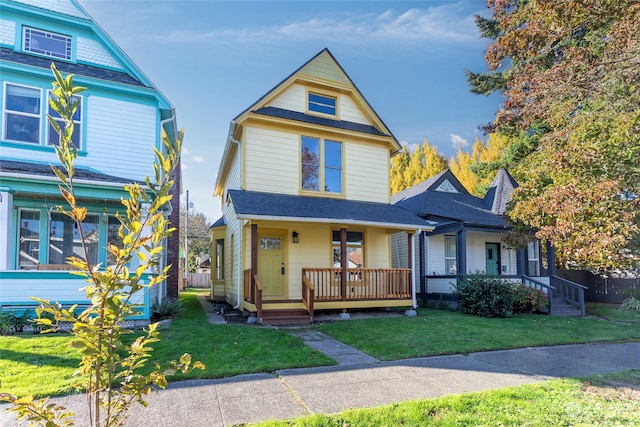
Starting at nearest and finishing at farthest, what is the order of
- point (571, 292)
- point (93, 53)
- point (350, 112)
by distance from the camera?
point (93, 53), point (350, 112), point (571, 292)

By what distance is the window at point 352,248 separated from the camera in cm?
1277

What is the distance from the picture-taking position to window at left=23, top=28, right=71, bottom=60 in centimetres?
1033

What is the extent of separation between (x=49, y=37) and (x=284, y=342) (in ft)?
35.8

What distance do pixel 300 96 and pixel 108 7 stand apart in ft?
20.4

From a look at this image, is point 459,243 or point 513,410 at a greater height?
point 459,243

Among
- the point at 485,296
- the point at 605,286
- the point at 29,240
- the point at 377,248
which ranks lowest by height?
the point at 605,286

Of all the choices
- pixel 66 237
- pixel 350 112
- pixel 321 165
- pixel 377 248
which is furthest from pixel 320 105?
pixel 66 237

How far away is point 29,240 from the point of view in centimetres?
983

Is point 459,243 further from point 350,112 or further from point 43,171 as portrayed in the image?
point 43,171

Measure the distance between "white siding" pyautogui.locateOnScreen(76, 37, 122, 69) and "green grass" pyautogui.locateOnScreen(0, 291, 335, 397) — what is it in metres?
7.70

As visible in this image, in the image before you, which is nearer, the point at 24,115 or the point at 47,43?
the point at 24,115

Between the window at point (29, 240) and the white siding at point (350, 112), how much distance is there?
389 inches

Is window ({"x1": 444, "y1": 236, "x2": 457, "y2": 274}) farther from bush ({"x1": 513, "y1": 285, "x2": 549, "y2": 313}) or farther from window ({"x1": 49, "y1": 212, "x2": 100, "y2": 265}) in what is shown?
window ({"x1": 49, "y1": 212, "x2": 100, "y2": 265})

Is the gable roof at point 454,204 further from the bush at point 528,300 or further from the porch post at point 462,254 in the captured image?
the bush at point 528,300
